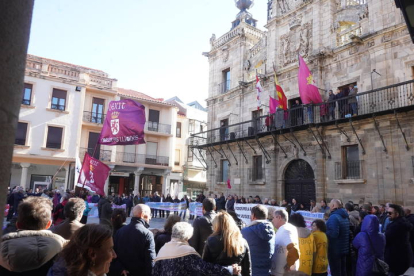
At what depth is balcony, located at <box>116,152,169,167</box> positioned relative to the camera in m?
29.8

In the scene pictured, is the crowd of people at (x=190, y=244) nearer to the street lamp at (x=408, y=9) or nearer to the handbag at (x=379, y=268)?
the handbag at (x=379, y=268)

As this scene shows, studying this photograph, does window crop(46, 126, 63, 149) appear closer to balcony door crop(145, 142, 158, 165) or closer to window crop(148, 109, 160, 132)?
balcony door crop(145, 142, 158, 165)

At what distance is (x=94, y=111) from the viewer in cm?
2880

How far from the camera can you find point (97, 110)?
28.9 meters

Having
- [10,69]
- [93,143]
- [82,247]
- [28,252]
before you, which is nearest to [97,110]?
[93,143]

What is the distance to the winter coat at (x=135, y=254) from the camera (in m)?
4.04

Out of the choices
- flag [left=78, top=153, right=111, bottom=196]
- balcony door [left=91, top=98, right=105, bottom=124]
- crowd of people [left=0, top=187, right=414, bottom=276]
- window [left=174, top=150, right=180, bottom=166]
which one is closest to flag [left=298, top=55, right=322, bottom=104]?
crowd of people [left=0, top=187, right=414, bottom=276]

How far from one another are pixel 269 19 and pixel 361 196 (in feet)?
40.1

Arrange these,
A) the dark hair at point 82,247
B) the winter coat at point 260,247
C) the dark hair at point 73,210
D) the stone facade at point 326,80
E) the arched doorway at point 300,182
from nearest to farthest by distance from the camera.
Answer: the dark hair at point 82,247 < the dark hair at point 73,210 < the winter coat at point 260,247 < the stone facade at point 326,80 < the arched doorway at point 300,182

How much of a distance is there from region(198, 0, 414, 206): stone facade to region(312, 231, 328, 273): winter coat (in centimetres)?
955

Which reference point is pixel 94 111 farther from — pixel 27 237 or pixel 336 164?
pixel 27 237

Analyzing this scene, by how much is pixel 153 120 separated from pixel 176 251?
30.4 meters

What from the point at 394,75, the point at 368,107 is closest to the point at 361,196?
the point at 368,107

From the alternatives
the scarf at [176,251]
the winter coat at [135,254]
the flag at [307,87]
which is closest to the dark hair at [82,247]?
the scarf at [176,251]
